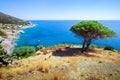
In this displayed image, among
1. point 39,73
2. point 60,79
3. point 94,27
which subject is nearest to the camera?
point 60,79

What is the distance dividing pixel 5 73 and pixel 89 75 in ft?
24.6

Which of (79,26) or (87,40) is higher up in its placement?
(79,26)

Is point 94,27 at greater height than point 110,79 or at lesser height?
greater

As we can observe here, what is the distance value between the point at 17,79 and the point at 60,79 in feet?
11.6

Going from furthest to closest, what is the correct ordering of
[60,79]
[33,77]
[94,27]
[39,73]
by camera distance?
[94,27], [39,73], [33,77], [60,79]

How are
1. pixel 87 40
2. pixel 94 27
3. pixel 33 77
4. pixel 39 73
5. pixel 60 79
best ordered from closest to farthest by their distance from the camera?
1. pixel 60 79
2. pixel 33 77
3. pixel 39 73
4. pixel 94 27
5. pixel 87 40

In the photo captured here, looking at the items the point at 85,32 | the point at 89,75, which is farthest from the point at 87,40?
the point at 89,75

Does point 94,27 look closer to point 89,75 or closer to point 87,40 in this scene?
point 87,40

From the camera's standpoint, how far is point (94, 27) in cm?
3566

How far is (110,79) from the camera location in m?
15.0

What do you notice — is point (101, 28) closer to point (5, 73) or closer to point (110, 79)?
point (110, 79)

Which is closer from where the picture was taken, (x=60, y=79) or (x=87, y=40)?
(x=60, y=79)

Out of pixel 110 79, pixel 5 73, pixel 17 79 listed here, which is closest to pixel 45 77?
pixel 17 79

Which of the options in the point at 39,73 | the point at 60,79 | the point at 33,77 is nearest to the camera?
the point at 60,79
